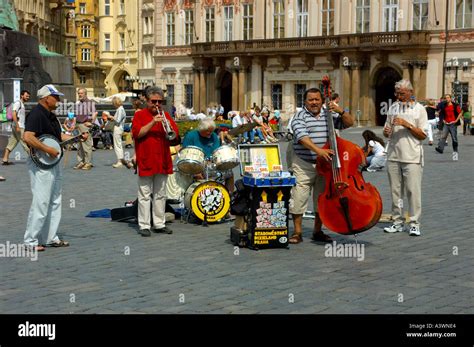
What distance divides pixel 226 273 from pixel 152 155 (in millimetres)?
2695

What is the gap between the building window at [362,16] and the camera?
2018 inches

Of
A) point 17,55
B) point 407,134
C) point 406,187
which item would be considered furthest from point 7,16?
point 406,187

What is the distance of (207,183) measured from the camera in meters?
12.1

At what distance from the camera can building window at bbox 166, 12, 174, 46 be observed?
63.4 meters

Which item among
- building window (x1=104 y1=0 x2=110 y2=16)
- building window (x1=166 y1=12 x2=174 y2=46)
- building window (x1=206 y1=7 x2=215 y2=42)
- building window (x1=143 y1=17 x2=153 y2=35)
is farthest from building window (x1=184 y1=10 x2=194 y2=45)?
building window (x1=104 y1=0 x2=110 y2=16)

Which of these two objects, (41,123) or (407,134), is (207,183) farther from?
(41,123)

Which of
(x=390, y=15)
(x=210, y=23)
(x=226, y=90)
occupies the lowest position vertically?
(x=226, y=90)

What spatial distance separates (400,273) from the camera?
8852mm

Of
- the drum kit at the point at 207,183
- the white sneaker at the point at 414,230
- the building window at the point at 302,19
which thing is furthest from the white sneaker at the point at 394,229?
the building window at the point at 302,19

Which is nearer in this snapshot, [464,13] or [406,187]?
[406,187]

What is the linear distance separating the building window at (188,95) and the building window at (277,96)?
7487 mm

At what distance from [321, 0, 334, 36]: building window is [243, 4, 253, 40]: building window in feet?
18.5
